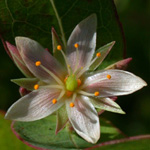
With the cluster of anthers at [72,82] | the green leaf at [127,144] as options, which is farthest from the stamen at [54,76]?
the green leaf at [127,144]

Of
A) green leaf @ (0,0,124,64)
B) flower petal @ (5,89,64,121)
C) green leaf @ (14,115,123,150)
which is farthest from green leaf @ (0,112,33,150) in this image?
green leaf @ (0,0,124,64)

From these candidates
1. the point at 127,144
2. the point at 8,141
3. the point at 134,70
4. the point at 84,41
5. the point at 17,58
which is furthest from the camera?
the point at 134,70

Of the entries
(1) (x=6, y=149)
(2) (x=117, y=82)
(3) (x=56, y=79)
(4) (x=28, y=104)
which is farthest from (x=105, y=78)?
(1) (x=6, y=149)

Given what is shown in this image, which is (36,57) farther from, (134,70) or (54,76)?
(134,70)

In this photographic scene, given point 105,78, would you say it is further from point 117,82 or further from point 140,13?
point 140,13

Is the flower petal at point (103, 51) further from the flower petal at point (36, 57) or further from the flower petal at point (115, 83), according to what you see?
the flower petal at point (36, 57)

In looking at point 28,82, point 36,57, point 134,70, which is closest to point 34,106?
point 28,82
